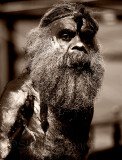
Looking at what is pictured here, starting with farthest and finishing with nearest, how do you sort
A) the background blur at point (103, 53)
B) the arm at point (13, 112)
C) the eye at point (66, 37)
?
the background blur at point (103, 53), the eye at point (66, 37), the arm at point (13, 112)

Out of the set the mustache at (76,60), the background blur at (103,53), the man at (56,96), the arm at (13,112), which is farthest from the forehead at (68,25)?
the background blur at (103,53)

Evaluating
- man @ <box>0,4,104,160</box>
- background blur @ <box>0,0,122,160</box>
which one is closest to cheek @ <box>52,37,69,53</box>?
man @ <box>0,4,104,160</box>

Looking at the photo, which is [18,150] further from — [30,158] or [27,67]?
[27,67]

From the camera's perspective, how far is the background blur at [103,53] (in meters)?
3.51

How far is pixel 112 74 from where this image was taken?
3.68 m

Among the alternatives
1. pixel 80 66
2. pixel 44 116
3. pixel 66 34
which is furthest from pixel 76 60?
pixel 44 116

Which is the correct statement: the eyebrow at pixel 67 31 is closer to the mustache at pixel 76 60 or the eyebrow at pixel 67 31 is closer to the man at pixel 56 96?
the man at pixel 56 96

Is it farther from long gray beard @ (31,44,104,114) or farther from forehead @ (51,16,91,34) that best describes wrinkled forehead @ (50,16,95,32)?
long gray beard @ (31,44,104,114)

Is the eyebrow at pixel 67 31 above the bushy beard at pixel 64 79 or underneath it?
above

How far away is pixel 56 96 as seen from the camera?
195 cm

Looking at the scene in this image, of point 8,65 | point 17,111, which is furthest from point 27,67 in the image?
point 8,65

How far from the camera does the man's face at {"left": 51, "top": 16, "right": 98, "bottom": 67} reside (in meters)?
1.91

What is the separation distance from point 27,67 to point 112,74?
1.72m

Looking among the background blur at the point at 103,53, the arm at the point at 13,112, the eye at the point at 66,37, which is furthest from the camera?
the background blur at the point at 103,53
